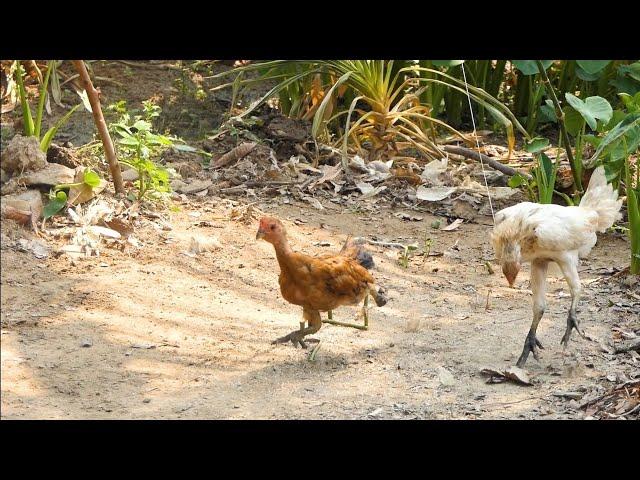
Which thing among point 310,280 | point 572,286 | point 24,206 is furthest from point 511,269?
point 24,206

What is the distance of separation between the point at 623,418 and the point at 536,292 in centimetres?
77

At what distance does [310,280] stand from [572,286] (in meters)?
1.06

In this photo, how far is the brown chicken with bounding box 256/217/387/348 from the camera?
3.28 meters

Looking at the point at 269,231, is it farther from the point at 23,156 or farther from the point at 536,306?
the point at 23,156

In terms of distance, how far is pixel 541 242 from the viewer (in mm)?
3424

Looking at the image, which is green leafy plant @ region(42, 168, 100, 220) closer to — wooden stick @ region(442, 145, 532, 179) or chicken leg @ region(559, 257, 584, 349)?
chicken leg @ region(559, 257, 584, 349)

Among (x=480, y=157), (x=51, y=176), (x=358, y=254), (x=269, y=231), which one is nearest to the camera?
(x=269, y=231)

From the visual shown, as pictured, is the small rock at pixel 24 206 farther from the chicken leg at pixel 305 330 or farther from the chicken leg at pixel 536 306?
the chicken leg at pixel 536 306

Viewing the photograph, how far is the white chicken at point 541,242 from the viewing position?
3.44 m

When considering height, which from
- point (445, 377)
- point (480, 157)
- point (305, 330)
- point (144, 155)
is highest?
point (144, 155)

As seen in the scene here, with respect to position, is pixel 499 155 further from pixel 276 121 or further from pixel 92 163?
pixel 92 163

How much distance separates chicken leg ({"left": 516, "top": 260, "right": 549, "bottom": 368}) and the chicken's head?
1.04 metres
